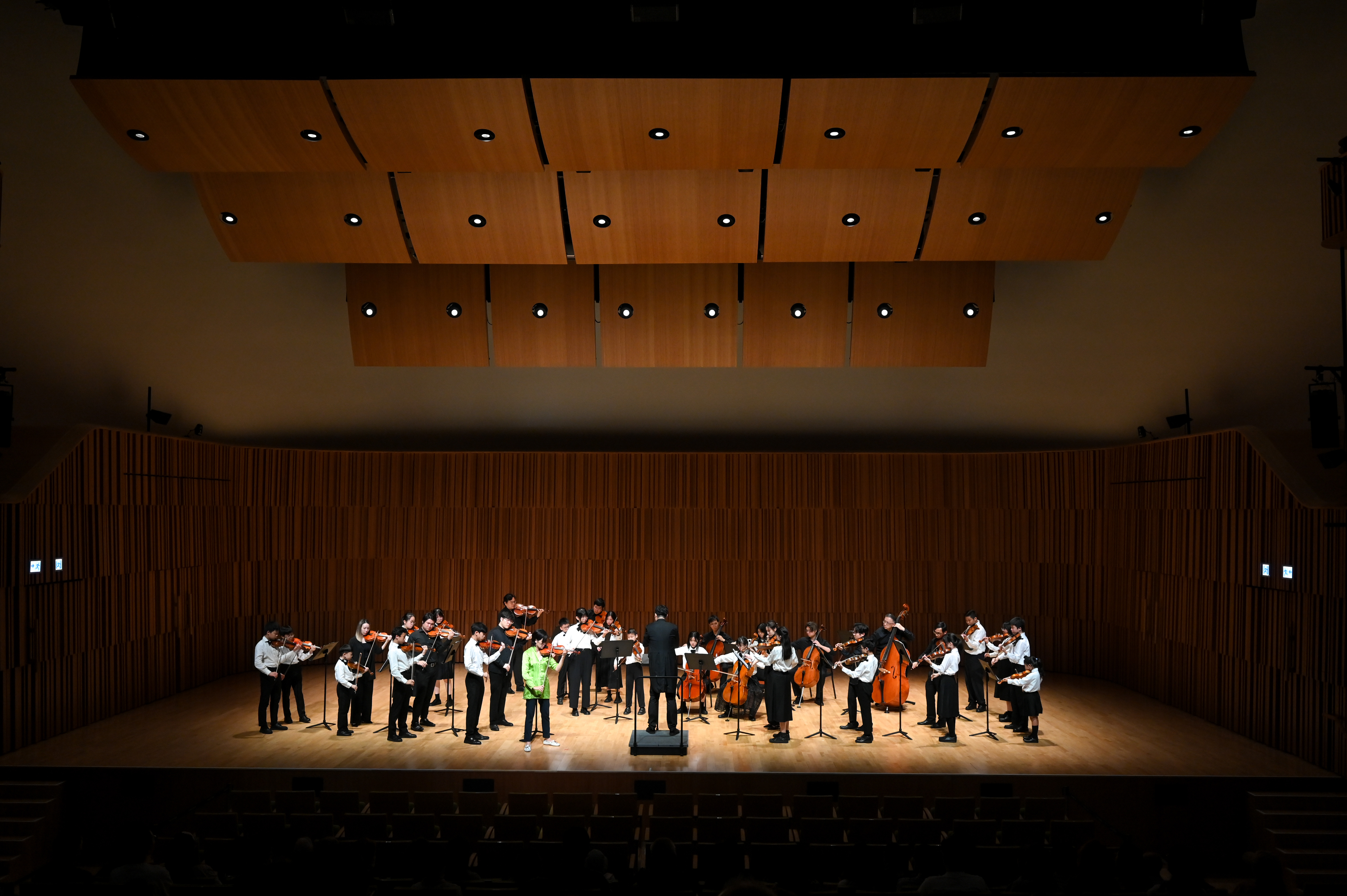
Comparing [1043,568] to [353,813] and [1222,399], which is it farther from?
[353,813]

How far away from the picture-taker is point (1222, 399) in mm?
11359

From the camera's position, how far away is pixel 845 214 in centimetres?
989

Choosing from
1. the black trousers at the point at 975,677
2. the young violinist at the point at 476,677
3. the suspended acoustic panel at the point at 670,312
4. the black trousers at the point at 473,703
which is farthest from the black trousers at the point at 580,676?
the black trousers at the point at 975,677

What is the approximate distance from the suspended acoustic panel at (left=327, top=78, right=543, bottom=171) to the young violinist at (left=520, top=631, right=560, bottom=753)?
478 cm

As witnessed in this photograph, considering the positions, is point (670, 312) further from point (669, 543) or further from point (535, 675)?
point (535, 675)

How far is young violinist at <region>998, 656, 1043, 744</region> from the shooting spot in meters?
9.12

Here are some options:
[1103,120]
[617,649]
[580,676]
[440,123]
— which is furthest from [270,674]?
[1103,120]

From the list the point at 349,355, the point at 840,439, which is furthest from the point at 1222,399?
the point at 349,355

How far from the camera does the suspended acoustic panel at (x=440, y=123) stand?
752 cm

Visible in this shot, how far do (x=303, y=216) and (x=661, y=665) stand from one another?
6468 millimetres

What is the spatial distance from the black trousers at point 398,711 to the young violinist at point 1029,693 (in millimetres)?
6350

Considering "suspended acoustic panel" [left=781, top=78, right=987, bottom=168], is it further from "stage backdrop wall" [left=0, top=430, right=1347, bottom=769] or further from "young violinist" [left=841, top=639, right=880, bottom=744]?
"stage backdrop wall" [left=0, top=430, right=1347, bottom=769]

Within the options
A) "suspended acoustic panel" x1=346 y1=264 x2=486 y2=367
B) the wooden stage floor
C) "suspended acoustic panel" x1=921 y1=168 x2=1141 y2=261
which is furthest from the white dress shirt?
"suspended acoustic panel" x1=346 y1=264 x2=486 y2=367

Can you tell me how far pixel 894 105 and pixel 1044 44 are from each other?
1237mm
